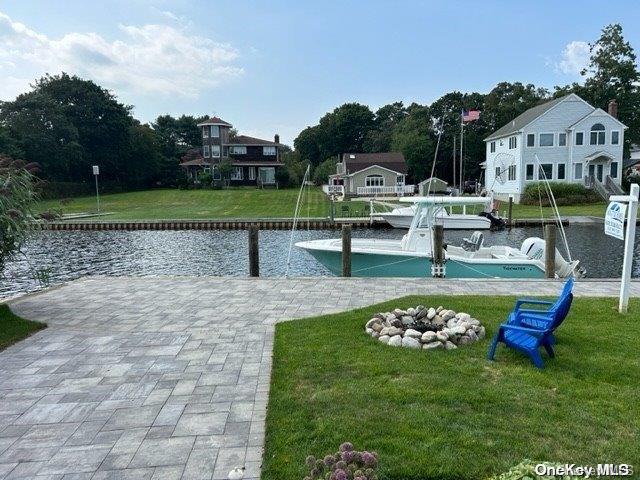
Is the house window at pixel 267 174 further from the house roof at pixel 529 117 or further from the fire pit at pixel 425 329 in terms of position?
the fire pit at pixel 425 329

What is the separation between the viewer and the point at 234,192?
52906mm

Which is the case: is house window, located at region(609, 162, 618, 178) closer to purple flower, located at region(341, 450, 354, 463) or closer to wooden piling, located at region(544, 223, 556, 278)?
wooden piling, located at region(544, 223, 556, 278)

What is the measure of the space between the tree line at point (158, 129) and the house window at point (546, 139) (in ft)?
28.0

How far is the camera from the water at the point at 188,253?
17.9 meters

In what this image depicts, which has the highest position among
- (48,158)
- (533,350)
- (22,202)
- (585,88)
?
(585,88)

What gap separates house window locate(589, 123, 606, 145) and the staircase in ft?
9.25

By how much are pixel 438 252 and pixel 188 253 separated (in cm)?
1395

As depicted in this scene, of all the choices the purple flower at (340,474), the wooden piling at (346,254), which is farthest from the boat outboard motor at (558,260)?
the purple flower at (340,474)

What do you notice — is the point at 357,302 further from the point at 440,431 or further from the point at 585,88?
the point at 585,88

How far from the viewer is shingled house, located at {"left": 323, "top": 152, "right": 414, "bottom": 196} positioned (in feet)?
168

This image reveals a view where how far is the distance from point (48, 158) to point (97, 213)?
54.7 feet

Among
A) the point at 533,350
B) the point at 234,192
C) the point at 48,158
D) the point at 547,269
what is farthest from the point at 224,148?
the point at 533,350

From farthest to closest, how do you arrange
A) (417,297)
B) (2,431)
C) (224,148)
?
(224,148) < (417,297) < (2,431)

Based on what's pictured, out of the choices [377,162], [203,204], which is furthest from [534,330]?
[377,162]
